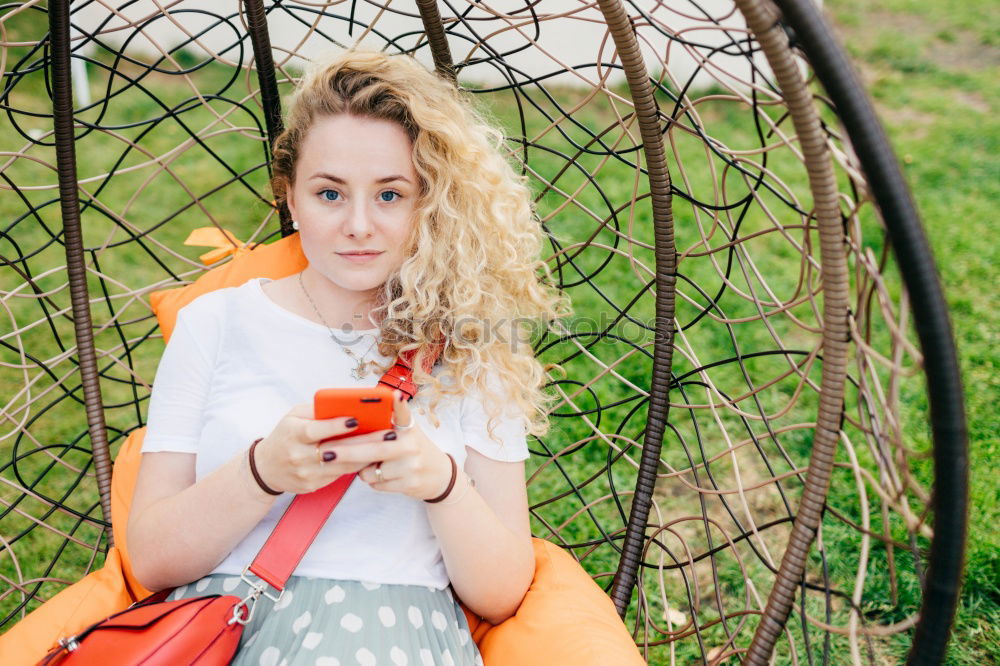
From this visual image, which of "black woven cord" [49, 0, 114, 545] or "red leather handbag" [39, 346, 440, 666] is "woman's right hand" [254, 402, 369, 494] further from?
"black woven cord" [49, 0, 114, 545]

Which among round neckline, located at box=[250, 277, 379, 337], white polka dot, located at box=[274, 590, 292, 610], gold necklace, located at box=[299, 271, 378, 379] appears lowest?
white polka dot, located at box=[274, 590, 292, 610]

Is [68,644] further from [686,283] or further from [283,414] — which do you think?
[686,283]

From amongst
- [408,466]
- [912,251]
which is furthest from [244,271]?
[912,251]

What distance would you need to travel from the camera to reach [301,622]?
1171 millimetres

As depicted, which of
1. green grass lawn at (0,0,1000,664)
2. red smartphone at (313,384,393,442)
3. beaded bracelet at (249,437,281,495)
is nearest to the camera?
red smartphone at (313,384,393,442)

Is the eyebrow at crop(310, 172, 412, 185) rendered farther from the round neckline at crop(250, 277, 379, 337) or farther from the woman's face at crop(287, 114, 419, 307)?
the round neckline at crop(250, 277, 379, 337)

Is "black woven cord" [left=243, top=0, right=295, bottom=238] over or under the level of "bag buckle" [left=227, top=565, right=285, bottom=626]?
over

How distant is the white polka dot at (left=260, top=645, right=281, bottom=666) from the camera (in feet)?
3.72

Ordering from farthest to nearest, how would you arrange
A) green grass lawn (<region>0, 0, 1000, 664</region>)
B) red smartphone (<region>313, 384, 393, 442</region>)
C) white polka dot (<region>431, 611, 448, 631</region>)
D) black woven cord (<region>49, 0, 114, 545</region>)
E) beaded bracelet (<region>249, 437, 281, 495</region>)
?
green grass lawn (<region>0, 0, 1000, 664</region>), black woven cord (<region>49, 0, 114, 545</region>), white polka dot (<region>431, 611, 448, 631</region>), beaded bracelet (<region>249, 437, 281, 495</region>), red smartphone (<region>313, 384, 393, 442</region>)

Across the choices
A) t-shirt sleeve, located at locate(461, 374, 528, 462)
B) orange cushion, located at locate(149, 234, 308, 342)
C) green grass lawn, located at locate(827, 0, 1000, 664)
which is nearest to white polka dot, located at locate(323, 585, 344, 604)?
t-shirt sleeve, located at locate(461, 374, 528, 462)

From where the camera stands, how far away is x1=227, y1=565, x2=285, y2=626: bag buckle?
1.13 meters

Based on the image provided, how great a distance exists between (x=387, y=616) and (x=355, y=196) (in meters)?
0.63

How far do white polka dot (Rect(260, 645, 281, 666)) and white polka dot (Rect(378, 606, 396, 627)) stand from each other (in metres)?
0.15

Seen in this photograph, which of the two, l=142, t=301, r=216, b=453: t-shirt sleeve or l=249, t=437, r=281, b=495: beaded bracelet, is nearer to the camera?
l=249, t=437, r=281, b=495: beaded bracelet
